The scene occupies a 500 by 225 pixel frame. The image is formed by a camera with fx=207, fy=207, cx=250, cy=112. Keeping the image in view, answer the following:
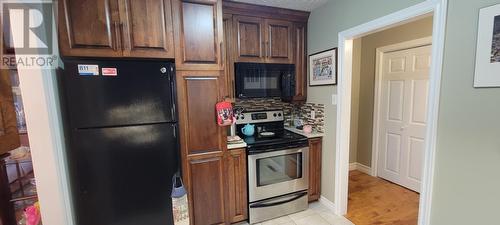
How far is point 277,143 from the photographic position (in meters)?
2.28

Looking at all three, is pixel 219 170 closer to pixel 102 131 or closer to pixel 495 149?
pixel 102 131

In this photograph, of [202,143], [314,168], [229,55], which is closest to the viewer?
[202,143]

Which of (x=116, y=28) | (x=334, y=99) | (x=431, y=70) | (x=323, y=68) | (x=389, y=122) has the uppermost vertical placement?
(x=116, y=28)

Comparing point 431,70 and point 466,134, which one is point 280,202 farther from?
point 431,70

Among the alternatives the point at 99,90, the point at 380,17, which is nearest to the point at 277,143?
the point at 380,17

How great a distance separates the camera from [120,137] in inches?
64.4

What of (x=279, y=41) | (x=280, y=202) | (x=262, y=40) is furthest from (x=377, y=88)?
(x=280, y=202)

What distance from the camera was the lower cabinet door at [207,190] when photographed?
1.97m

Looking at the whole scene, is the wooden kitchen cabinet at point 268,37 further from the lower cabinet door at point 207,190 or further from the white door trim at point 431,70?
the lower cabinet door at point 207,190

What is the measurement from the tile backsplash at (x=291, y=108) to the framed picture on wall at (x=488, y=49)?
1.41 meters

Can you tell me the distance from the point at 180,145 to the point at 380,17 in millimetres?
2071

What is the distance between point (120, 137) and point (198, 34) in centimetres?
107

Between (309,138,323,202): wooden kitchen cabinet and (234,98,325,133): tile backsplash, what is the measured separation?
200mm

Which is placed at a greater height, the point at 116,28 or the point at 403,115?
the point at 116,28
